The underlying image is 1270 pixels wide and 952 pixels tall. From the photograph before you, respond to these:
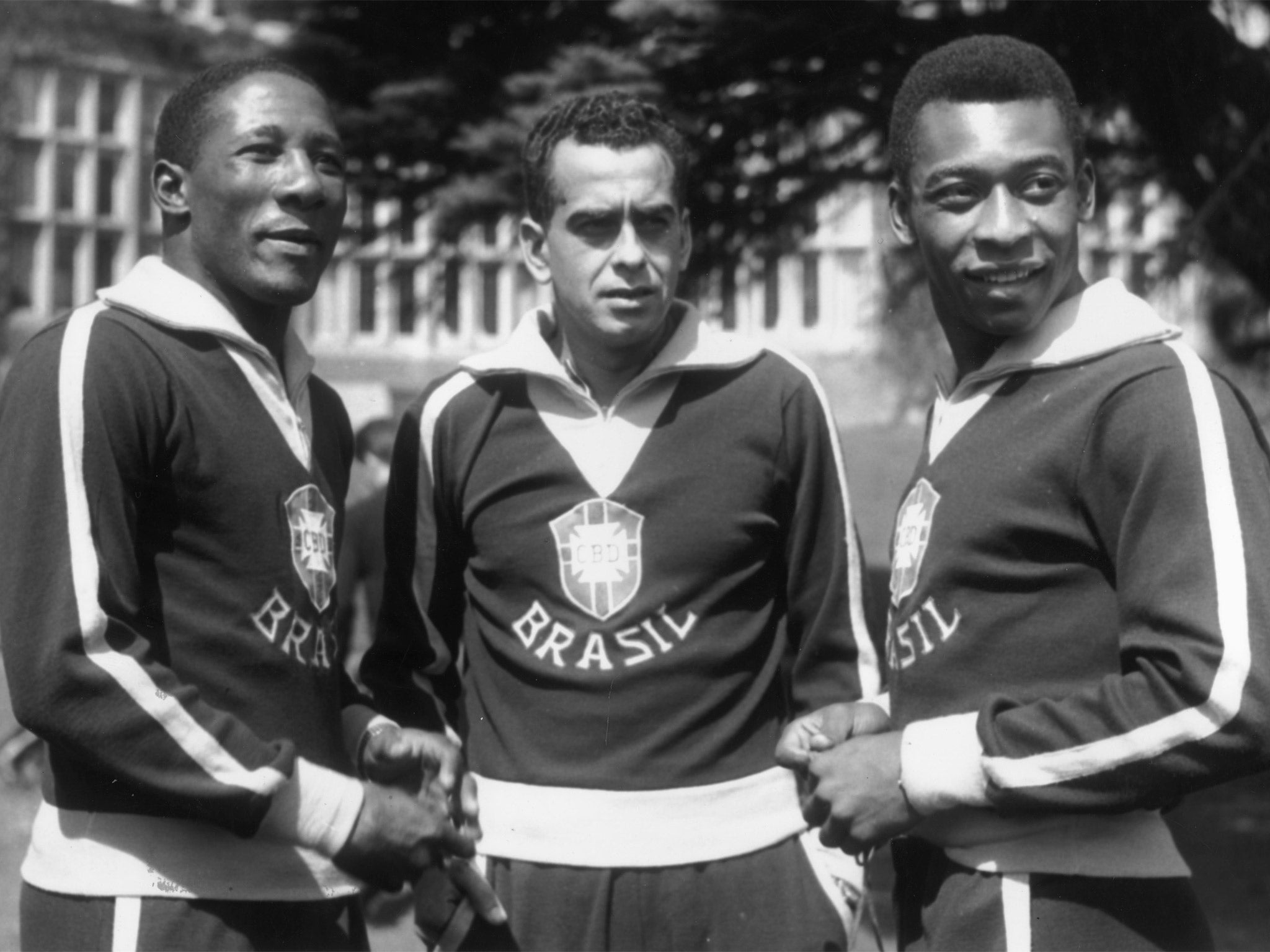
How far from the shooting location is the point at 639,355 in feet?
10.2

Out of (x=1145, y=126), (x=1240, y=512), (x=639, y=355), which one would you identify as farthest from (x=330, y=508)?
(x=1145, y=126)

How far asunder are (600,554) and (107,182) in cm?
1818

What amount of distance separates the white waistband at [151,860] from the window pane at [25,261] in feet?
55.6

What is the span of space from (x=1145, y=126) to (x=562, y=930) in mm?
4368

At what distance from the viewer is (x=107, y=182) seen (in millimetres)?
19516

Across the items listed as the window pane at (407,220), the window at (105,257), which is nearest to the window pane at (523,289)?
the window pane at (407,220)

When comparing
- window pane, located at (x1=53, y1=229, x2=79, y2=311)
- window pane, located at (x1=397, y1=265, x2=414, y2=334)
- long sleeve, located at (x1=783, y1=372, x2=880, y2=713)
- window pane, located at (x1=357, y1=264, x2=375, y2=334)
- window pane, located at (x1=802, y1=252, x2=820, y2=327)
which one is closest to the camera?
long sleeve, located at (x1=783, y1=372, x2=880, y2=713)

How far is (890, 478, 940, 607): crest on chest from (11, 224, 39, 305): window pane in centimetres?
1730

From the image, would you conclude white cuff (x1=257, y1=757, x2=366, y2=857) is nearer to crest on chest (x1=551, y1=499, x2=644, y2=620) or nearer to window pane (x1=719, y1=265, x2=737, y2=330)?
crest on chest (x1=551, y1=499, x2=644, y2=620)

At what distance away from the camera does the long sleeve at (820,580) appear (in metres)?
2.99

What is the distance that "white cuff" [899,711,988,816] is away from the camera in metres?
2.38

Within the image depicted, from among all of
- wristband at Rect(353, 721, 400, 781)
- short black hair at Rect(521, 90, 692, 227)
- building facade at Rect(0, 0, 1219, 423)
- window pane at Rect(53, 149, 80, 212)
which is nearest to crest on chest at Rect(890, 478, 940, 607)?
short black hair at Rect(521, 90, 692, 227)

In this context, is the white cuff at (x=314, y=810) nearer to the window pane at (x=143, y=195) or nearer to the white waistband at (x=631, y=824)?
the white waistband at (x=631, y=824)

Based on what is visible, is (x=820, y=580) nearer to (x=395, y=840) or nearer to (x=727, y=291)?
(x=395, y=840)
